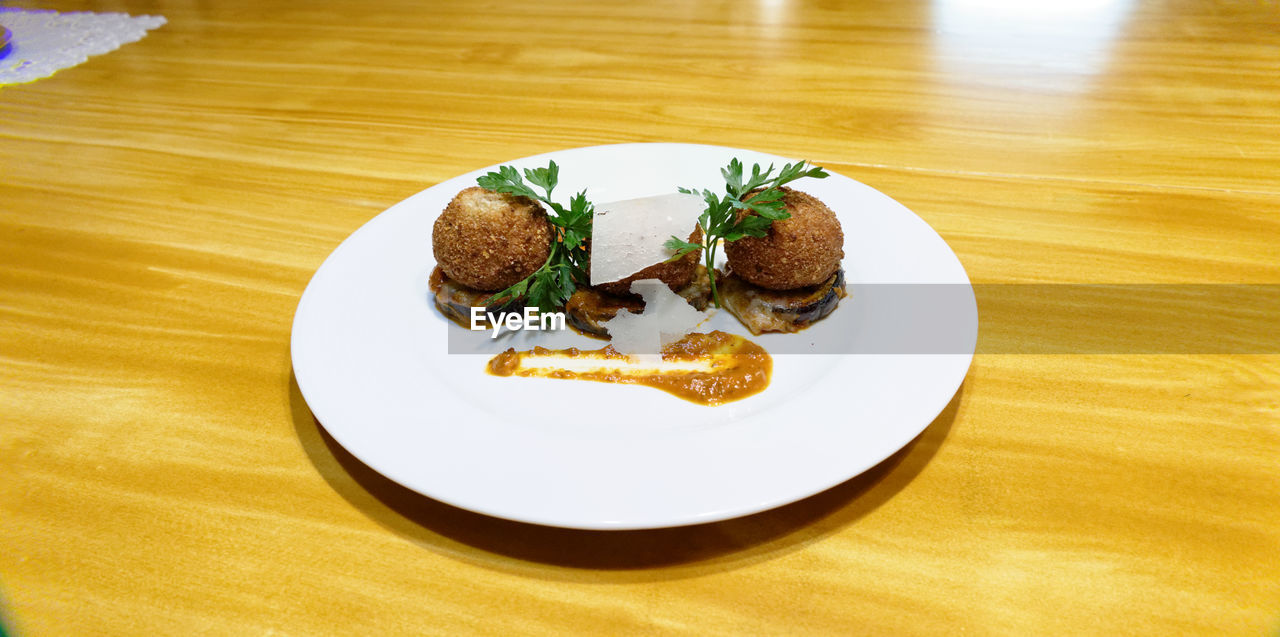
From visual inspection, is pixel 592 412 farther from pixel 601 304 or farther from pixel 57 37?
pixel 57 37

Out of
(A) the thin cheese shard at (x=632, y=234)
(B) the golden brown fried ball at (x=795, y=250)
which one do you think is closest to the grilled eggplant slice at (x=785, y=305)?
(B) the golden brown fried ball at (x=795, y=250)

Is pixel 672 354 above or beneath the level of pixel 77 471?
above

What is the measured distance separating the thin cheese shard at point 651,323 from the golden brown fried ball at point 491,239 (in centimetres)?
22

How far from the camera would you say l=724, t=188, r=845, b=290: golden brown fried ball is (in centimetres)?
155

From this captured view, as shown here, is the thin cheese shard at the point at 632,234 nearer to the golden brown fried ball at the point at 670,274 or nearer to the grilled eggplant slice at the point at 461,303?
the golden brown fried ball at the point at 670,274

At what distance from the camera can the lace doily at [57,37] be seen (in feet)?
10.9

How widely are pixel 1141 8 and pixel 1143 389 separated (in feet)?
9.53

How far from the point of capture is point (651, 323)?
5.14 feet

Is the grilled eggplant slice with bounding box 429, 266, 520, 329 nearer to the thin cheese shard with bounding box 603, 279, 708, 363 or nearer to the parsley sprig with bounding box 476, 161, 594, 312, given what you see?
the parsley sprig with bounding box 476, 161, 594, 312

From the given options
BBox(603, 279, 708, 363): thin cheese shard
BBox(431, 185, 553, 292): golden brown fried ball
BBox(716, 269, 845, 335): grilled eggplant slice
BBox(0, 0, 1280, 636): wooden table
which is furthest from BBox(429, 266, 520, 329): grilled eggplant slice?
Answer: BBox(716, 269, 845, 335): grilled eggplant slice

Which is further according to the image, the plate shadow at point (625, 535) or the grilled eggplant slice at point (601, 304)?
the grilled eggplant slice at point (601, 304)

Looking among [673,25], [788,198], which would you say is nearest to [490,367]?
[788,198]

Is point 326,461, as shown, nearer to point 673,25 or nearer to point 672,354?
point 672,354

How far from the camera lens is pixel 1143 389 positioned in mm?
1479
